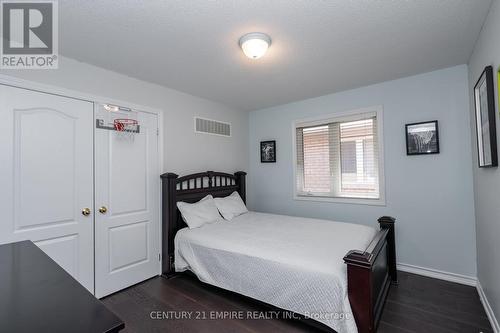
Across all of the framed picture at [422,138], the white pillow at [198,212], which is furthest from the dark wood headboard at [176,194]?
the framed picture at [422,138]

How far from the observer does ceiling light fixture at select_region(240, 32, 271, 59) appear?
1.95 m

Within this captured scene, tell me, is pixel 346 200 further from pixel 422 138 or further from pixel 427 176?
pixel 422 138

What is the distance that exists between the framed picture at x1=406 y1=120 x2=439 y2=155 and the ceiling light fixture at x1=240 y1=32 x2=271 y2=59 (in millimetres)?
2114

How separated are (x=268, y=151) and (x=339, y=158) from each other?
48.2 inches

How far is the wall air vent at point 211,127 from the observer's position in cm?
358

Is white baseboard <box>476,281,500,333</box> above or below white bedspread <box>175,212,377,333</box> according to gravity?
below

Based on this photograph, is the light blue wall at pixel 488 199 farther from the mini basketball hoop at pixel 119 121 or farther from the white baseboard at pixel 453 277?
the mini basketball hoop at pixel 119 121

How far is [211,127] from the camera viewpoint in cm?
379

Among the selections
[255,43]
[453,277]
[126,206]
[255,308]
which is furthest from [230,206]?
[453,277]

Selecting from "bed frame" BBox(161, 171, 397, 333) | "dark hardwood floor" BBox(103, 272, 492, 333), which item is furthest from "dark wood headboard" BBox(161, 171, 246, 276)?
"dark hardwood floor" BBox(103, 272, 492, 333)

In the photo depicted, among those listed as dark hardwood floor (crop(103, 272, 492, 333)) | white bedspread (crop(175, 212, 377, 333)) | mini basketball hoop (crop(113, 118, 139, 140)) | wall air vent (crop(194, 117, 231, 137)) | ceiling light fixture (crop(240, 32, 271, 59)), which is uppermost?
ceiling light fixture (crop(240, 32, 271, 59))

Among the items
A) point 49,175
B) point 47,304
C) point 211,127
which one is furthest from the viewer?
point 211,127

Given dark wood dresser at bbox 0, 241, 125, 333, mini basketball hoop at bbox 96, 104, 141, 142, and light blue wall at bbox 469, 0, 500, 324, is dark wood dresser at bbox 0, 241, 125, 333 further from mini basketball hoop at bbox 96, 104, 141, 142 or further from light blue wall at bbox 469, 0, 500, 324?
light blue wall at bbox 469, 0, 500, 324

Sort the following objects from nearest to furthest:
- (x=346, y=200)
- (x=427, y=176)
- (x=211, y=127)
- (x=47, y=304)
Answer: (x=47, y=304) → (x=427, y=176) → (x=346, y=200) → (x=211, y=127)
